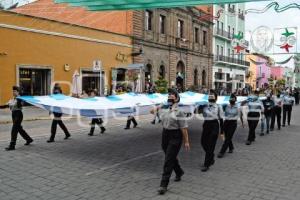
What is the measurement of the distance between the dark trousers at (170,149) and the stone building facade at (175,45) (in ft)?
81.9

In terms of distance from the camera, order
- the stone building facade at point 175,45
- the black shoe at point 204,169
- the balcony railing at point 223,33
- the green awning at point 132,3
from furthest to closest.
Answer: the balcony railing at point 223,33 → the stone building facade at point 175,45 → the green awning at point 132,3 → the black shoe at point 204,169

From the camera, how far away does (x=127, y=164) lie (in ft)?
28.2

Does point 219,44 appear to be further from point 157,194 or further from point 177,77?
point 157,194

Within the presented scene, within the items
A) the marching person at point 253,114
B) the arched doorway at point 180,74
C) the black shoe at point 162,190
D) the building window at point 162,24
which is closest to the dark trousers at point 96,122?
the marching person at point 253,114

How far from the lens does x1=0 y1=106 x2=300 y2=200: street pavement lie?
6.44 m

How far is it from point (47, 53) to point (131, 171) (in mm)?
16884

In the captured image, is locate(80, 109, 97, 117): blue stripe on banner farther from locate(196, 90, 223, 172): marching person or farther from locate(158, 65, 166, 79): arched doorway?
locate(158, 65, 166, 79): arched doorway

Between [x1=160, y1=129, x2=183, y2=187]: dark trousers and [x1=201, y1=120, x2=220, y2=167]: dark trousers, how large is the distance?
1.56 metres

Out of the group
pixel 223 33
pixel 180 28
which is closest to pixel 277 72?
pixel 223 33

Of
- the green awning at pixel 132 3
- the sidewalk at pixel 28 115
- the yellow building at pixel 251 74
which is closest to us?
the green awning at pixel 132 3

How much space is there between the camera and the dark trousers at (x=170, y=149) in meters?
6.45

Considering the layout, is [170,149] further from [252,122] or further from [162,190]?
[252,122]

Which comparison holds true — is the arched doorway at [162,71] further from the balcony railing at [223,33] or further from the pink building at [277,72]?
the pink building at [277,72]

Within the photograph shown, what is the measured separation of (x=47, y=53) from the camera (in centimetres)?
2323
